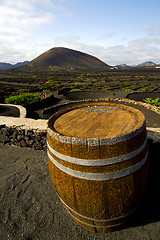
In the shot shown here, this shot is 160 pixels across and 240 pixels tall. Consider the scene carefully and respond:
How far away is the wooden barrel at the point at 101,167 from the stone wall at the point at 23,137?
2330 mm

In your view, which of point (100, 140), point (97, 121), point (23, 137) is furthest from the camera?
point (23, 137)

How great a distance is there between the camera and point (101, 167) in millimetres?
1543

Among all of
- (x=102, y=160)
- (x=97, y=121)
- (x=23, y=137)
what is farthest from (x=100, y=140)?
(x=23, y=137)

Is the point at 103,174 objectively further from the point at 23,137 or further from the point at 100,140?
the point at 23,137

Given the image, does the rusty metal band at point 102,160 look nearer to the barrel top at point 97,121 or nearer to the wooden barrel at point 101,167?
the wooden barrel at point 101,167

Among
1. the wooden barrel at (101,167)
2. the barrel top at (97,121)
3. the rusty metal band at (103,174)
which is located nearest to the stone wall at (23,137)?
the barrel top at (97,121)

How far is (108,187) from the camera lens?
1632 millimetres

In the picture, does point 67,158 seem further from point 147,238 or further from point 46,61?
point 46,61

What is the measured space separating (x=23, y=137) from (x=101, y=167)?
11.7ft

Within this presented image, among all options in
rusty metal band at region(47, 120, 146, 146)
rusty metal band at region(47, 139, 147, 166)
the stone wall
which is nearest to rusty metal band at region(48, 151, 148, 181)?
rusty metal band at region(47, 139, 147, 166)

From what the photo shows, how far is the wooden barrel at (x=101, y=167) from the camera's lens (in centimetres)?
153

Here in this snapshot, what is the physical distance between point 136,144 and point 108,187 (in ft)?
1.87

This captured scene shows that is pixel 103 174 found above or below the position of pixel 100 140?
below

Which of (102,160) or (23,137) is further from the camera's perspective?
(23,137)
